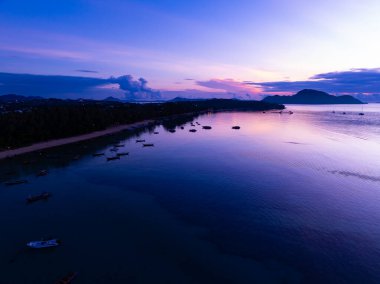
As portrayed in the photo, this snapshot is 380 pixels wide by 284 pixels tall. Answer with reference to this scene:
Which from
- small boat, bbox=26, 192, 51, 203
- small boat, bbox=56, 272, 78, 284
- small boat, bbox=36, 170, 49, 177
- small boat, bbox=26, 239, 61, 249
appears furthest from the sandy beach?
small boat, bbox=56, 272, 78, 284

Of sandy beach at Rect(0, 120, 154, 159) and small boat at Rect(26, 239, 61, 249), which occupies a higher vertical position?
sandy beach at Rect(0, 120, 154, 159)

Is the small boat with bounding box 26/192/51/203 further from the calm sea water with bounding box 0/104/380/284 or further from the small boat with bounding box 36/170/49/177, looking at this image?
the small boat with bounding box 36/170/49/177

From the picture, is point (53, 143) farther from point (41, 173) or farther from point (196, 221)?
point (196, 221)

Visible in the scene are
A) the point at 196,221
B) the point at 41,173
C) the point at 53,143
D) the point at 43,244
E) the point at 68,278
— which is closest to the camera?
the point at 68,278

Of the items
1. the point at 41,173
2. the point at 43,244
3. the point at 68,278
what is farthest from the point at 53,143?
the point at 68,278

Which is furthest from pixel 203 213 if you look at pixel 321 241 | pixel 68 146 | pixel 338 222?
pixel 68 146

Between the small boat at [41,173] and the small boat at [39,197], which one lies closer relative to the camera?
the small boat at [39,197]

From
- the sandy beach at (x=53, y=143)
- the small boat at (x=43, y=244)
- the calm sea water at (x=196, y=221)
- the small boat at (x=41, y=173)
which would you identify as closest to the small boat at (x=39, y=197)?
the calm sea water at (x=196, y=221)

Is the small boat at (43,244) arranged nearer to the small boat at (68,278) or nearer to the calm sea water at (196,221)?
the calm sea water at (196,221)
